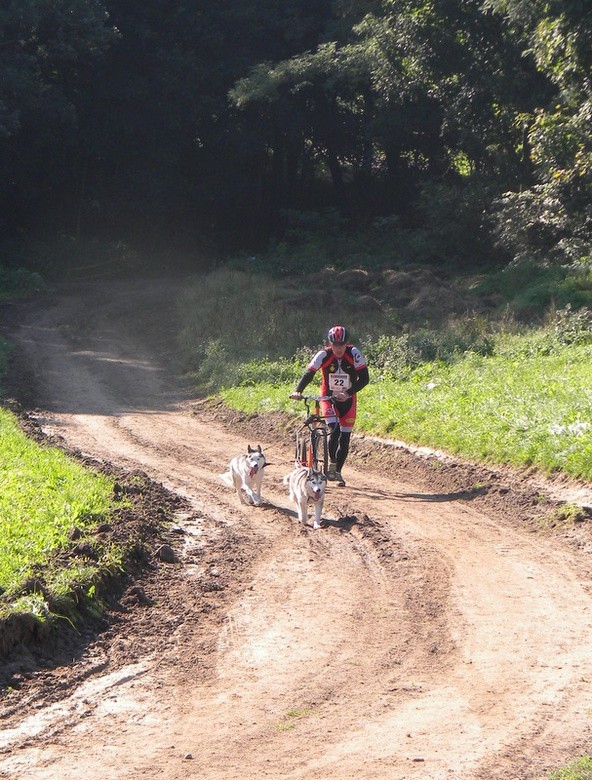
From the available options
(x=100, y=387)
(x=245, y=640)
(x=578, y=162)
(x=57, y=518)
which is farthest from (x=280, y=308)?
(x=245, y=640)

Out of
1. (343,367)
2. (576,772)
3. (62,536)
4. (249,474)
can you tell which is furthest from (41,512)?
(576,772)

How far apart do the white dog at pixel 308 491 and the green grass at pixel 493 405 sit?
316 centimetres

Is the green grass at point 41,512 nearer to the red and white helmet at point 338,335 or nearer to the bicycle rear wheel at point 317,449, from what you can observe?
the bicycle rear wheel at point 317,449

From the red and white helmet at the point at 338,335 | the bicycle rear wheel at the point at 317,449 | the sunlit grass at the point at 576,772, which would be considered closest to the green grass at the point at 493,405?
the bicycle rear wheel at the point at 317,449

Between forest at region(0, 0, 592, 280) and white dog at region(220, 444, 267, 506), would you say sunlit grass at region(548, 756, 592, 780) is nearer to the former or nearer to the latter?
white dog at region(220, 444, 267, 506)

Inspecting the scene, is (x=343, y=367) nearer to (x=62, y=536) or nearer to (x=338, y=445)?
(x=338, y=445)

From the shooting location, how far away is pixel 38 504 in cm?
1015

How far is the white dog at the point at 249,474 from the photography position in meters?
11.2

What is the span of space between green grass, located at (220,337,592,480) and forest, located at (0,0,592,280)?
10.1 metres

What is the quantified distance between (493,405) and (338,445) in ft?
10.0

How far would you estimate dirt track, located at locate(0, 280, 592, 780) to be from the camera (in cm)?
530

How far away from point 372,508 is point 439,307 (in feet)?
49.1

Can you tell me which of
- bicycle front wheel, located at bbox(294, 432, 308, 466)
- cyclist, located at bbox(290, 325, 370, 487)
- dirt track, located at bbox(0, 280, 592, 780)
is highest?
cyclist, located at bbox(290, 325, 370, 487)

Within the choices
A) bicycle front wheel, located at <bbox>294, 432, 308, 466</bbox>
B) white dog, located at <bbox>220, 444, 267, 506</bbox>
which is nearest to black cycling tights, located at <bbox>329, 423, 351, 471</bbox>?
bicycle front wheel, located at <bbox>294, 432, 308, 466</bbox>
